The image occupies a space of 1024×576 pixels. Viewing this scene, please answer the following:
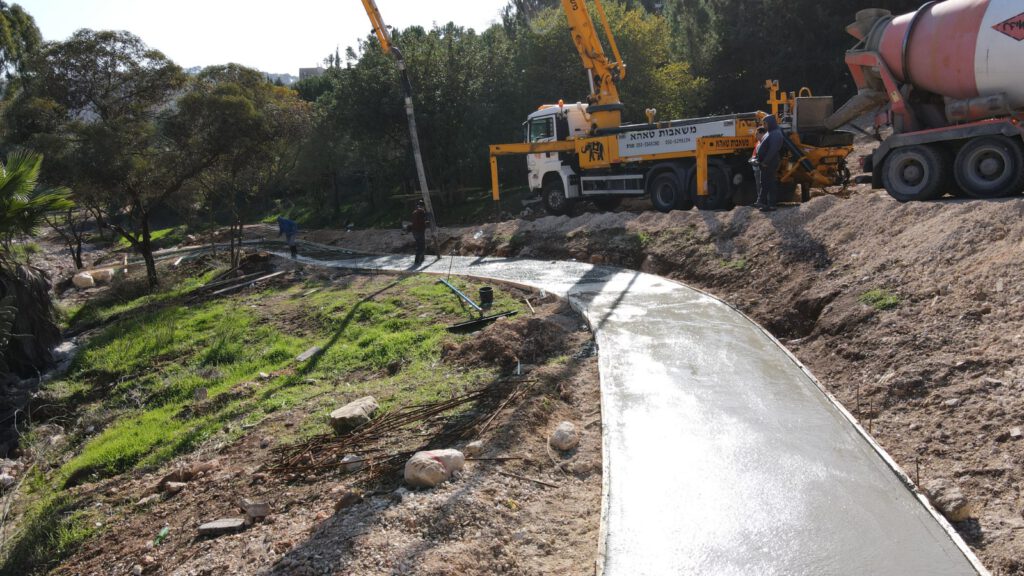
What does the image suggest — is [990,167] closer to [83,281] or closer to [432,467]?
[432,467]

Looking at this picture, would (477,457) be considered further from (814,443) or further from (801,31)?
(801,31)

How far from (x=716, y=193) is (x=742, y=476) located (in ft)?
39.7

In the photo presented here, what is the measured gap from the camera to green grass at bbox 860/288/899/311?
7655 mm

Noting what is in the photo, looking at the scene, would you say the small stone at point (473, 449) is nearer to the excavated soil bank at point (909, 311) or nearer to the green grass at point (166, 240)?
the excavated soil bank at point (909, 311)

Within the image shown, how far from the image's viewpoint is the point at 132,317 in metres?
17.0

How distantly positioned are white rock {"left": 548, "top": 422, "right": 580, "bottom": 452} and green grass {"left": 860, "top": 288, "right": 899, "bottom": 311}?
392 centimetres

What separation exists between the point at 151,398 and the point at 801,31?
3041 cm

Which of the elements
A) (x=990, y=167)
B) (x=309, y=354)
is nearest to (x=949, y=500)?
(x=990, y=167)

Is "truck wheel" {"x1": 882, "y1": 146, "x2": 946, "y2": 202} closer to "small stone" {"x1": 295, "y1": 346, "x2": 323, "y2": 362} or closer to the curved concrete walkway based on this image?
the curved concrete walkway

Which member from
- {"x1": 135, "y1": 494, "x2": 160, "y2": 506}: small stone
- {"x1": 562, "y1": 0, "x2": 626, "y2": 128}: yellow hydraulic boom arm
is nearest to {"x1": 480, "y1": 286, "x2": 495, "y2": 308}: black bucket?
{"x1": 135, "y1": 494, "x2": 160, "y2": 506}: small stone

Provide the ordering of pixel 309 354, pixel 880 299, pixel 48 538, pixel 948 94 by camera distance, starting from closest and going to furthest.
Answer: pixel 48 538 < pixel 880 299 < pixel 948 94 < pixel 309 354

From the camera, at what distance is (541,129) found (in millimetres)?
20297

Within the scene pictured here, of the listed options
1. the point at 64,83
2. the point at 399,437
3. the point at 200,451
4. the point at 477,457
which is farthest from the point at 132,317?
the point at 477,457

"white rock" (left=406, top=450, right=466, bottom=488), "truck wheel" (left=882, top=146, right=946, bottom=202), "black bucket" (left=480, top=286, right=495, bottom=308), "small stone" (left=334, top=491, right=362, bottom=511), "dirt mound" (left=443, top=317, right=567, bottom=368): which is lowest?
"small stone" (left=334, top=491, right=362, bottom=511)
